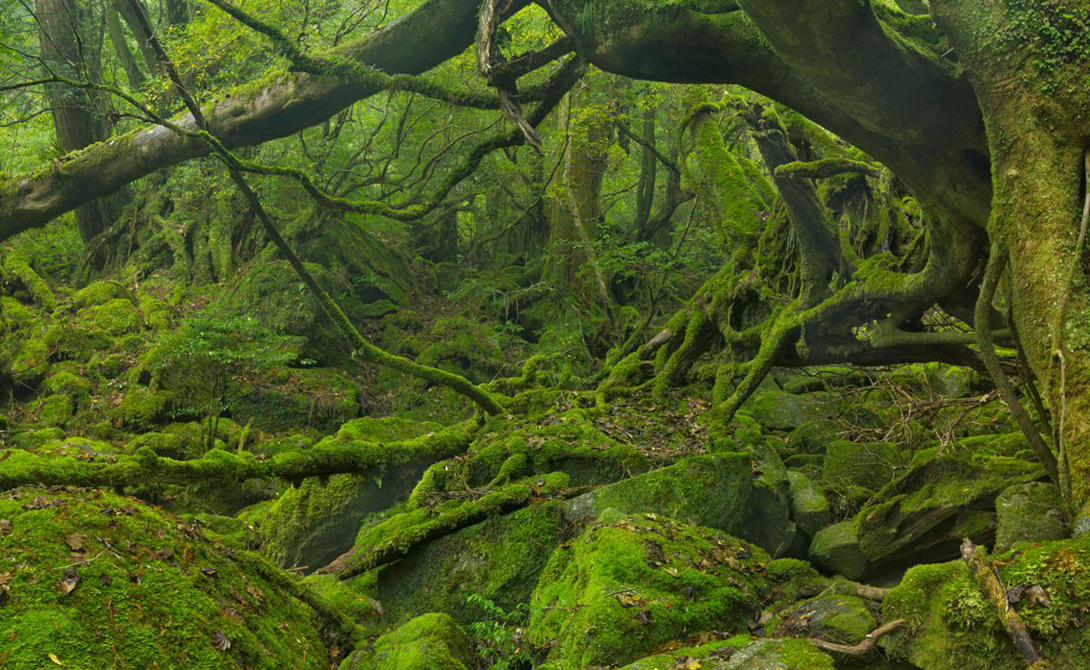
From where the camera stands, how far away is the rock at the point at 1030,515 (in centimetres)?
417

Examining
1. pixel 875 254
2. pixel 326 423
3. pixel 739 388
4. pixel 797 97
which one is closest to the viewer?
pixel 797 97

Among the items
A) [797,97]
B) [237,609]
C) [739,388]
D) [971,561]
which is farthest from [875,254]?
[237,609]

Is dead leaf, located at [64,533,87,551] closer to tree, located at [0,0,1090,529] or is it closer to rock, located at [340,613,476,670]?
rock, located at [340,613,476,670]

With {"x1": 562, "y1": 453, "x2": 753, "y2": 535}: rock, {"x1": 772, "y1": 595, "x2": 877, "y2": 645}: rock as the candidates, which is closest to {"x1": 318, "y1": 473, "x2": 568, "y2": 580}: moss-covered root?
{"x1": 562, "y1": 453, "x2": 753, "y2": 535}: rock

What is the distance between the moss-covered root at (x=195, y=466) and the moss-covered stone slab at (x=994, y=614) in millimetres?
4083

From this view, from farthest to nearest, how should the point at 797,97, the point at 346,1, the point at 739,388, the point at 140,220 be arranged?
the point at 140,220 < the point at 346,1 < the point at 739,388 < the point at 797,97

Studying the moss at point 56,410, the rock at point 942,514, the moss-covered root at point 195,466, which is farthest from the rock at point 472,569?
the moss at point 56,410

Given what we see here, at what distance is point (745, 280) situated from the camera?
9.12 metres

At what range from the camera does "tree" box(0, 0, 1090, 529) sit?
145 inches

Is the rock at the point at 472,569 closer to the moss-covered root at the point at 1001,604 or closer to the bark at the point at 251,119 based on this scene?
the moss-covered root at the point at 1001,604

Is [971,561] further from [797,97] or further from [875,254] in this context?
[875,254]

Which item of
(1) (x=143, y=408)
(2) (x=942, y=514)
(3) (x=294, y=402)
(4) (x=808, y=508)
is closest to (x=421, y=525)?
(4) (x=808, y=508)

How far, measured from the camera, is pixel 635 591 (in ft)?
14.3

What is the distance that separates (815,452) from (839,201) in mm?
3421
